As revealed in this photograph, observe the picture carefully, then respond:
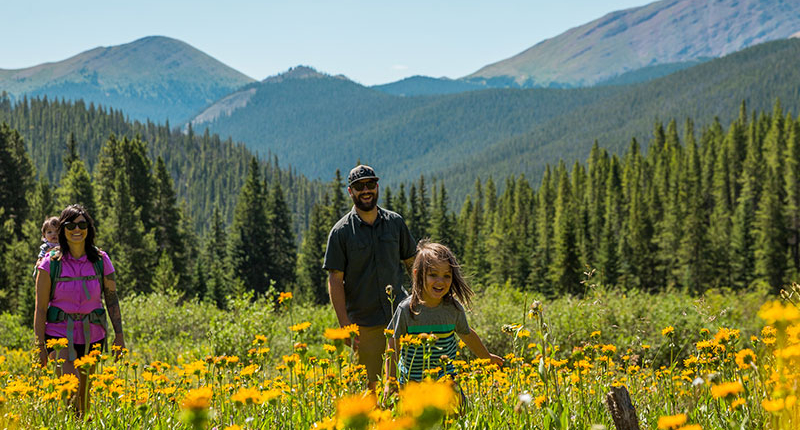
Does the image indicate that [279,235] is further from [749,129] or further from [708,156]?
[749,129]

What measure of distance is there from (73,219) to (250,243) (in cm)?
5496

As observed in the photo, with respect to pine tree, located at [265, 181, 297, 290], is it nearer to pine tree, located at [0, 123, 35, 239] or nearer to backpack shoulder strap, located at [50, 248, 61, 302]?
pine tree, located at [0, 123, 35, 239]

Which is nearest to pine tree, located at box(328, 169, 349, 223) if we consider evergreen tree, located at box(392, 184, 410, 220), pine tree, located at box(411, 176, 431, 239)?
evergreen tree, located at box(392, 184, 410, 220)

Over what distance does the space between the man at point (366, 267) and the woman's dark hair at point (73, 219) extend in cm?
200

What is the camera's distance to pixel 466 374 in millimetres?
3398

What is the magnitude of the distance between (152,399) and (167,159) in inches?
7165

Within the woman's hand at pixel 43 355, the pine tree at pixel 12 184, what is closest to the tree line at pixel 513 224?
the pine tree at pixel 12 184

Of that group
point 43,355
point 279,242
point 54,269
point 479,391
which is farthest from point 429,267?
point 279,242

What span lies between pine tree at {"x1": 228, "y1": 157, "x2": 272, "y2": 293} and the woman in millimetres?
53610

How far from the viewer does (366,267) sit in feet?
16.8

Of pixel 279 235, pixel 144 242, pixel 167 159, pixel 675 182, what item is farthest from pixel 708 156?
pixel 167 159

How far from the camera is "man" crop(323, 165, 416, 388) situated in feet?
16.4

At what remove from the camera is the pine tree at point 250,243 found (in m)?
58.2

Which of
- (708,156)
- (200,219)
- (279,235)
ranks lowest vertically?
(200,219)
